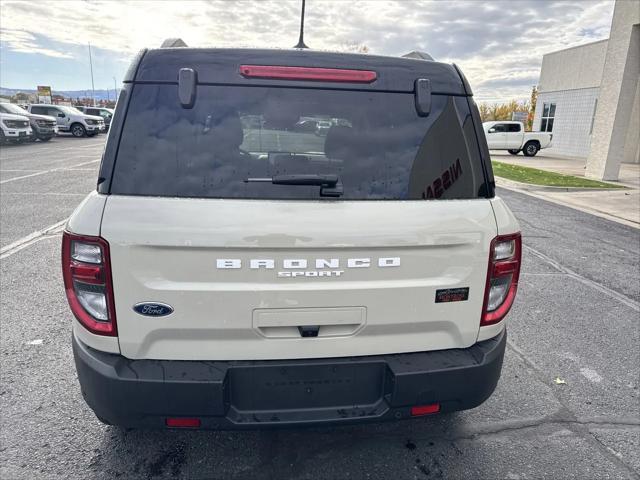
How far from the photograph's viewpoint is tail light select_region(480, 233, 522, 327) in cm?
206

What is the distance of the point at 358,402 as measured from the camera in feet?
6.48

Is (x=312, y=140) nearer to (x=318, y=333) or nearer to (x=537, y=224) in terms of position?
(x=318, y=333)

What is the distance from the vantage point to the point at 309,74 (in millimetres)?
1933

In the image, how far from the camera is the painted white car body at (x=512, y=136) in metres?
26.2

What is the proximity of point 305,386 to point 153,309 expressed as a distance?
711 mm

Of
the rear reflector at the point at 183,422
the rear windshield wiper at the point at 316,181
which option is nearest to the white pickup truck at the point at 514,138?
the rear windshield wiper at the point at 316,181

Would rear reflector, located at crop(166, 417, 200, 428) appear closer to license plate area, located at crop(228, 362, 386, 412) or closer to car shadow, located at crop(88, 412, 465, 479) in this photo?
license plate area, located at crop(228, 362, 386, 412)

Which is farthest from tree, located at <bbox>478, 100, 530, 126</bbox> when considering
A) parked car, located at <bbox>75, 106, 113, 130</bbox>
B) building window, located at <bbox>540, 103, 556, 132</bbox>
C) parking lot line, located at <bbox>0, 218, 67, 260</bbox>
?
parking lot line, located at <bbox>0, 218, 67, 260</bbox>

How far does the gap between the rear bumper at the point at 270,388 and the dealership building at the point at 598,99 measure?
1613cm

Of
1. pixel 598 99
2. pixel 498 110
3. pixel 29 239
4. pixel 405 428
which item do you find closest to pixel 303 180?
pixel 405 428

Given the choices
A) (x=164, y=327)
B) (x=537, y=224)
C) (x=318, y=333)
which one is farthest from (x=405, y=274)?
(x=537, y=224)

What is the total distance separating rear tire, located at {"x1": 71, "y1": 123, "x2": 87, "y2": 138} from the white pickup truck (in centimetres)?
2515

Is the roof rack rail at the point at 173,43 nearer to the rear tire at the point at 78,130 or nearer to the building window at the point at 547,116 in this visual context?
the building window at the point at 547,116

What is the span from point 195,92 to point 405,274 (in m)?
1.17
